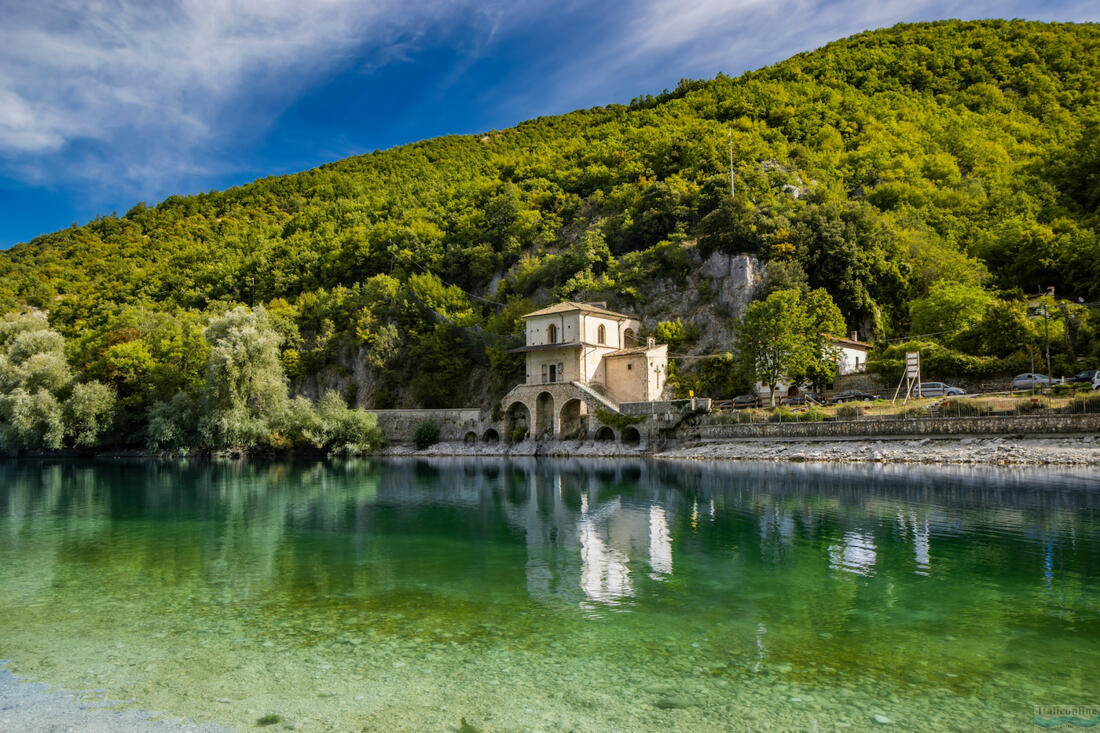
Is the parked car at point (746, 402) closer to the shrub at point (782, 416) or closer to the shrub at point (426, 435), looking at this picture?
the shrub at point (782, 416)

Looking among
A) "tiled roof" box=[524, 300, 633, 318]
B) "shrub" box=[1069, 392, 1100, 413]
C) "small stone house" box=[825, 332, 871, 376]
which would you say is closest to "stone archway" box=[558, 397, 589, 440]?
"tiled roof" box=[524, 300, 633, 318]

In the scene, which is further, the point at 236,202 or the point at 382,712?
the point at 236,202

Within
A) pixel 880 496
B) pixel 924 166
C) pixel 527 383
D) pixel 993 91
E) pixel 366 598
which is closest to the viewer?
pixel 366 598

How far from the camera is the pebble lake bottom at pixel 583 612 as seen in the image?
297 inches

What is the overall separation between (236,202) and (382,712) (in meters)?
128

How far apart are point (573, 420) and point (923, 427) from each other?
24767mm

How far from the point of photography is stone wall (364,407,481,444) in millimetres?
56438

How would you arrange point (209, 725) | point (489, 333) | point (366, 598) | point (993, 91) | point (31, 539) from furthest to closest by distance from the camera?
point (993, 91) < point (489, 333) < point (31, 539) < point (366, 598) < point (209, 725)

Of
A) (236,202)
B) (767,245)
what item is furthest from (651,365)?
(236,202)

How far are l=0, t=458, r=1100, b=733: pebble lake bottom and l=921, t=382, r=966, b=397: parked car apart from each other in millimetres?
16193

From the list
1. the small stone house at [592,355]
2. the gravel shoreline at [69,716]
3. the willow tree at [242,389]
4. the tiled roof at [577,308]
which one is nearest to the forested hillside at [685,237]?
the small stone house at [592,355]

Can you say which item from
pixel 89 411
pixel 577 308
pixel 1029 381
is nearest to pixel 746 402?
pixel 577 308

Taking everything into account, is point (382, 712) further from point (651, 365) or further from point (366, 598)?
point (651, 365)

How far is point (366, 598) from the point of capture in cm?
1225
